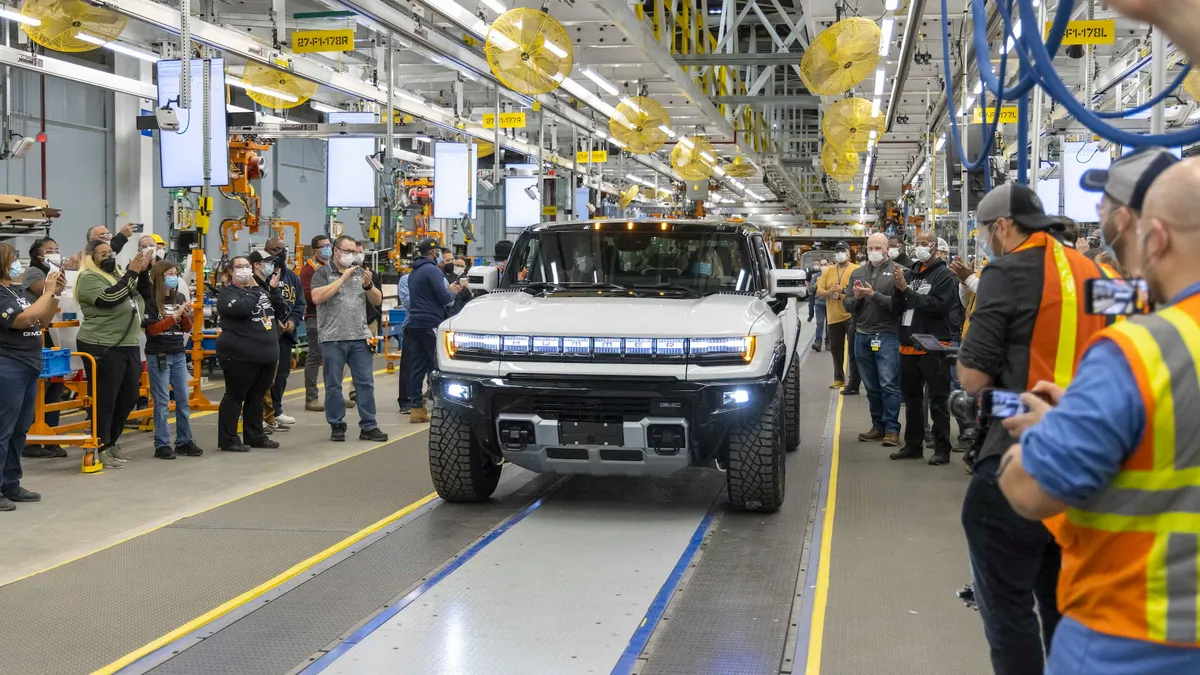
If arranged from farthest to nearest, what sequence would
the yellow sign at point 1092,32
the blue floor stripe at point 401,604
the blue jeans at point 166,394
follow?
the yellow sign at point 1092,32
the blue jeans at point 166,394
the blue floor stripe at point 401,604

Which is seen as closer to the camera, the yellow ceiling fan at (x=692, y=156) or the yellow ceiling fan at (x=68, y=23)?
the yellow ceiling fan at (x=68, y=23)

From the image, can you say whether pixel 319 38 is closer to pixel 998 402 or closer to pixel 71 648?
pixel 71 648

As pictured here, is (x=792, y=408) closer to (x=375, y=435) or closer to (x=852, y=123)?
(x=375, y=435)

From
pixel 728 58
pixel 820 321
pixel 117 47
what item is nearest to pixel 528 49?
pixel 117 47

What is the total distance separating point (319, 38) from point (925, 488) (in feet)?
28.5

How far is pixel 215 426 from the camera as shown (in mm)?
10234

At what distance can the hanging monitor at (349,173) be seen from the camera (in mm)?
16688

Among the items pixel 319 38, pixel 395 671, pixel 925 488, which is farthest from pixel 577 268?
pixel 319 38

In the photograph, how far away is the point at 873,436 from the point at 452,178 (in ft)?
33.5

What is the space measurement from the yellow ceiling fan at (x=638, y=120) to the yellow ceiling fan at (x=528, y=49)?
4.53 meters

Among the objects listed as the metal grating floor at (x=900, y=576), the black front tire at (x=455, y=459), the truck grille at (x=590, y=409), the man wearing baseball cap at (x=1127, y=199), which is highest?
the man wearing baseball cap at (x=1127, y=199)

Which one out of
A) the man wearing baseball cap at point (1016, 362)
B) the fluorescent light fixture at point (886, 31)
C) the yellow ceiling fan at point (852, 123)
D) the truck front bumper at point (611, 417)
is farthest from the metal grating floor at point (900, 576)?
the yellow ceiling fan at point (852, 123)

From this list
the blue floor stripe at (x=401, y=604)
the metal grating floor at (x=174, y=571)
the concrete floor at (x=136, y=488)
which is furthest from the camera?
the concrete floor at (x=136, y=488)

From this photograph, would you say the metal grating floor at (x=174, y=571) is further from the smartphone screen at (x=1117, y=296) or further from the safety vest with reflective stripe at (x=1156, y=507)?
the smartphone screen at (x=1117, y=296)
